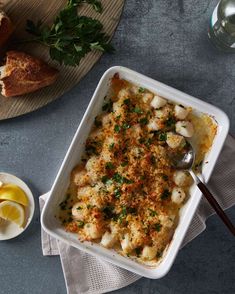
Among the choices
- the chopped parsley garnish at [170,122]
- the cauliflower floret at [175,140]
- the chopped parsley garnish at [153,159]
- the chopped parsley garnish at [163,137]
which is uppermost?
the chopped parsley garnish at [170,122]

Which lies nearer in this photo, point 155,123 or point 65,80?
point 155,123

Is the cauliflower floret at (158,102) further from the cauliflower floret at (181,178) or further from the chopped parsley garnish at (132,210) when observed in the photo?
the chopped parsley garnish at (132,210)

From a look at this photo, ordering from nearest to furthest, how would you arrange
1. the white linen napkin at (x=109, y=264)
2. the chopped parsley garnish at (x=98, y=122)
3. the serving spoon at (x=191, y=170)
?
1. the serving spoon at (x=191, y=170)
2. the chopped parsley garnish at (x=98, y=122)
3. the white linen napkin at (x=109, y=264)

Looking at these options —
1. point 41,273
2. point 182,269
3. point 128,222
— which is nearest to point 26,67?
point 128,222

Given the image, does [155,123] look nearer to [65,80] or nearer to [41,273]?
[65,80]

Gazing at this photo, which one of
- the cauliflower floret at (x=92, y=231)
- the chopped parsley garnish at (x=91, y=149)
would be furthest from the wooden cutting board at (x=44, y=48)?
the cauliflower floret at (x=92, y=231)

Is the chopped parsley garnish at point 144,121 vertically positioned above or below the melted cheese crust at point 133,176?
above

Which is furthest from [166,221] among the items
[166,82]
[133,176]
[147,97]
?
[166,82]
